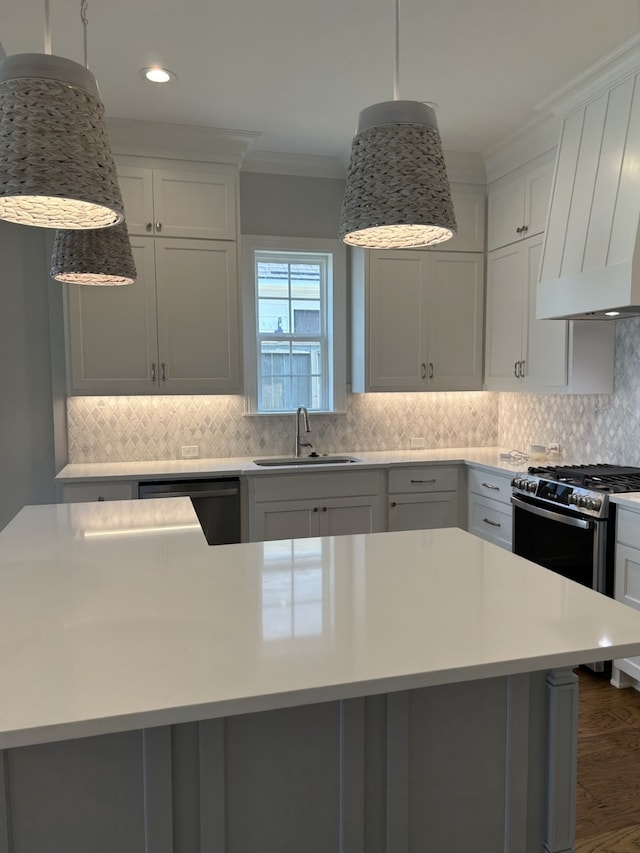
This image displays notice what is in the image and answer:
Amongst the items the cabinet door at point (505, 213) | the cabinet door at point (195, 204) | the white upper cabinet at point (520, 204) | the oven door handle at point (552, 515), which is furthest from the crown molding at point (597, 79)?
the oven door handle at point (552, 515)

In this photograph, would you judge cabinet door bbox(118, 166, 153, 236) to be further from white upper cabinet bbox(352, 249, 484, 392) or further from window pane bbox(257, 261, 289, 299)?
white upper cabinet bbox(352, 249, 484, 392)

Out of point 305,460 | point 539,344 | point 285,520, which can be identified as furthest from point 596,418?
point 285,520

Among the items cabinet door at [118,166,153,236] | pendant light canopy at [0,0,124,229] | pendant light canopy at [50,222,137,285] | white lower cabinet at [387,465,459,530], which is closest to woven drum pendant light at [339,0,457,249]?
pendant light canopy at [0,0,124,229]

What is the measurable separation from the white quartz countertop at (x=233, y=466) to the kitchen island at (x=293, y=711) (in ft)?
6.16

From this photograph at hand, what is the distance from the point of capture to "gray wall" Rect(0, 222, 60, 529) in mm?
3750

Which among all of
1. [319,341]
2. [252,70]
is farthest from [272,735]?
[319,341]

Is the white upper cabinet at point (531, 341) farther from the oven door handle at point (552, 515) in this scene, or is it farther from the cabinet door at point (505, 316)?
the oven door handle at point (552, 515)

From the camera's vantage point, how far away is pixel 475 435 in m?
4.62

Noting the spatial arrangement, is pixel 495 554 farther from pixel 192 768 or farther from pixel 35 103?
pixel 35 103

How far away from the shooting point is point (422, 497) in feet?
12.9

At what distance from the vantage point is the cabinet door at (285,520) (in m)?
3.62

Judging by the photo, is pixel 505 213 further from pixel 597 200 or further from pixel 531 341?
pixel 597 200

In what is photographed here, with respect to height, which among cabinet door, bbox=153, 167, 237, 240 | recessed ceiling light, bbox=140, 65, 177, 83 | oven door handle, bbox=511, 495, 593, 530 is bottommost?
oven door handle, bbox=511, 495, 593, 530

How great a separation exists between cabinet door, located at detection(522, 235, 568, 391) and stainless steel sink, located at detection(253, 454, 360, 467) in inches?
47.9
